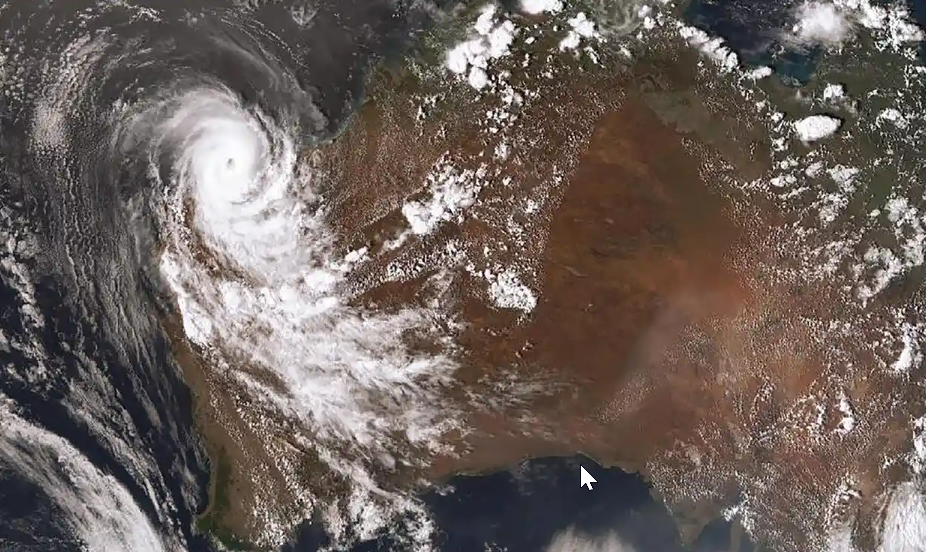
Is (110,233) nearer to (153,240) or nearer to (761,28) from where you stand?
(153,240)

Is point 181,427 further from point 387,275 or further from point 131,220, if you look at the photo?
point 387,275

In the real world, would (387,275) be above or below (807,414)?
above

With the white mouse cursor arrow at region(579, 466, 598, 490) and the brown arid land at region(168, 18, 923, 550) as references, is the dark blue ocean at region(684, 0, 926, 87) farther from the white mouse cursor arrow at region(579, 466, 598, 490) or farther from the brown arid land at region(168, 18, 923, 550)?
the white mouse cursor arrow at region(579, 466, 598, 490)

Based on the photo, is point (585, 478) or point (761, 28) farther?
point (585, 478)

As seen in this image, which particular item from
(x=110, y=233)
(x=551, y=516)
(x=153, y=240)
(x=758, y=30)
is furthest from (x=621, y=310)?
(x=110, y=233)

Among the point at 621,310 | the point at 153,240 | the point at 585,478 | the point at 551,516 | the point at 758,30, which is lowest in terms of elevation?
the point at 551,516

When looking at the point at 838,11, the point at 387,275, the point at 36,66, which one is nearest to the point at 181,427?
the point at 387,275

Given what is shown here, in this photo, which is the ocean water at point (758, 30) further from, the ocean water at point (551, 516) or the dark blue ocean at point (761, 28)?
the ocean water at point (551, 516)
